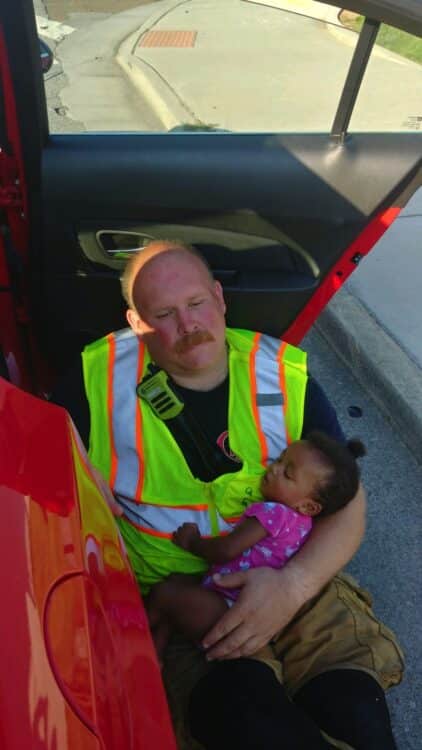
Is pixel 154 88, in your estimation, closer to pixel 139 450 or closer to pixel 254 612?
pixel 139 450

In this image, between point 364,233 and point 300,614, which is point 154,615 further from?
point 364,233

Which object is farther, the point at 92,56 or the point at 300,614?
the point at 92,56

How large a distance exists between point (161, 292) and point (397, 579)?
4.20 feet

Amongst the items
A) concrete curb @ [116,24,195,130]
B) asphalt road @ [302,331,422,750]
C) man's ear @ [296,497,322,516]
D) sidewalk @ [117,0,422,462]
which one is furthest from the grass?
asphalt road @ [302,331,422,750]

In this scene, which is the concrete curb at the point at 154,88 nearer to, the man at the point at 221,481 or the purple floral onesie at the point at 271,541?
the man at the point at 221,481

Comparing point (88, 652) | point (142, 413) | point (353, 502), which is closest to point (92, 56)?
point (142, 413)

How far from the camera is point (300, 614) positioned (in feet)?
5.67

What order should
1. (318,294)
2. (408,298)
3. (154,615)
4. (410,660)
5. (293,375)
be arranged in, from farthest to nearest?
(408,298), (318,294), (410,660), (293,375), (154,615)

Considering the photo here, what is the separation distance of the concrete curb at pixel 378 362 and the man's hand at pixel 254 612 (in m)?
1.28

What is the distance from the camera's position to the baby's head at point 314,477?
170 centimetres

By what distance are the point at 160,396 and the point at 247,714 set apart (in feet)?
2.56

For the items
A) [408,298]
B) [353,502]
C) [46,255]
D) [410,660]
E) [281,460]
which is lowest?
[410,660]

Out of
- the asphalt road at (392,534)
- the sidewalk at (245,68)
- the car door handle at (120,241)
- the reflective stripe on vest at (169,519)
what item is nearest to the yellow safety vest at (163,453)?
the reflective stripe on vest at (169,519)

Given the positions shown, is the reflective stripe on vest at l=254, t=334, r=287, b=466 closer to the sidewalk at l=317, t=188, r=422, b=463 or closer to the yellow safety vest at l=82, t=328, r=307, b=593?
the yellow safety vest at l=82, t=328, r=307, b=593
